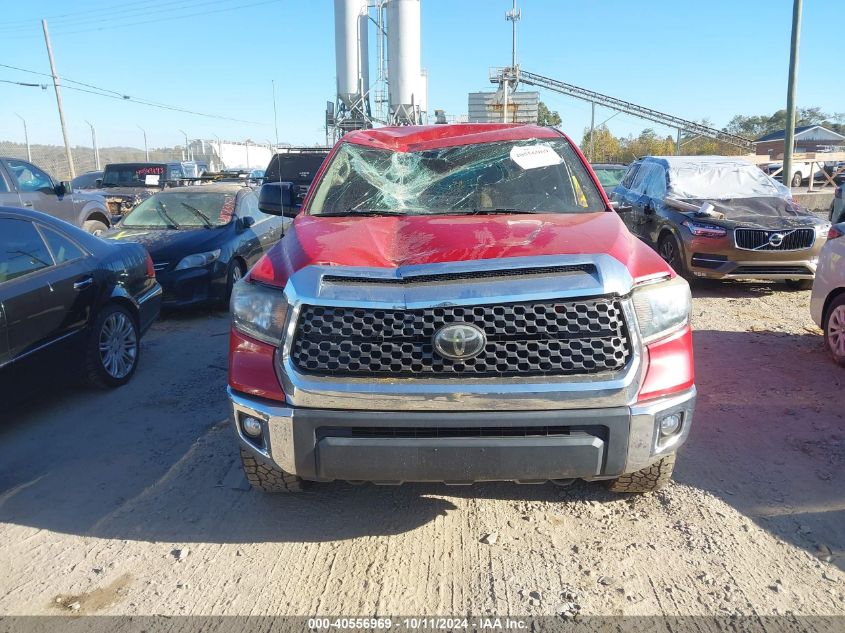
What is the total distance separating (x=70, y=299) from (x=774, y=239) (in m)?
7.55

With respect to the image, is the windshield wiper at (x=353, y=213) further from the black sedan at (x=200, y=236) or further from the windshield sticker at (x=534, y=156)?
the black sedan at (x=200, y=236)

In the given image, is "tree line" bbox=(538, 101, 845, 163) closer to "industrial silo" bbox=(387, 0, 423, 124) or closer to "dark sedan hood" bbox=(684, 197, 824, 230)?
"industrial silo" bbox=(387, 0, 423, 124)

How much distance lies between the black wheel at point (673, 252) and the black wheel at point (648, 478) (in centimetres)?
557

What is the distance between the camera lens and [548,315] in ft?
8.36

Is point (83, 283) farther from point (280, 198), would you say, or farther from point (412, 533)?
point (412, 533)

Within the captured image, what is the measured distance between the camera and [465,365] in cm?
255

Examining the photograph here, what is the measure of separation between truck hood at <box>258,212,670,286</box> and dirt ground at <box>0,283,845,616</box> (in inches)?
50.3

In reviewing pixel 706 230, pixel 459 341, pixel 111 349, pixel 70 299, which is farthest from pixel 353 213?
pixel 706 230

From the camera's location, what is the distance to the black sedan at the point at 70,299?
13.9 feet

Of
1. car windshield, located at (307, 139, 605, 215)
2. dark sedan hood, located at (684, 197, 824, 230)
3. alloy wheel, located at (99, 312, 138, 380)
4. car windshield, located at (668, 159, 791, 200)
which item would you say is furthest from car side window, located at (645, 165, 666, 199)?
alloy wheel, located at (99, 312, 138, 380)

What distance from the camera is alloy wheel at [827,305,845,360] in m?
5.18

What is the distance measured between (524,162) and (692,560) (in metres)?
2.51

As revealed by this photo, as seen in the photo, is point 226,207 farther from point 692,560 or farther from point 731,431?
point 692,560

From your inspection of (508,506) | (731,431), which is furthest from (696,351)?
(508,506)
